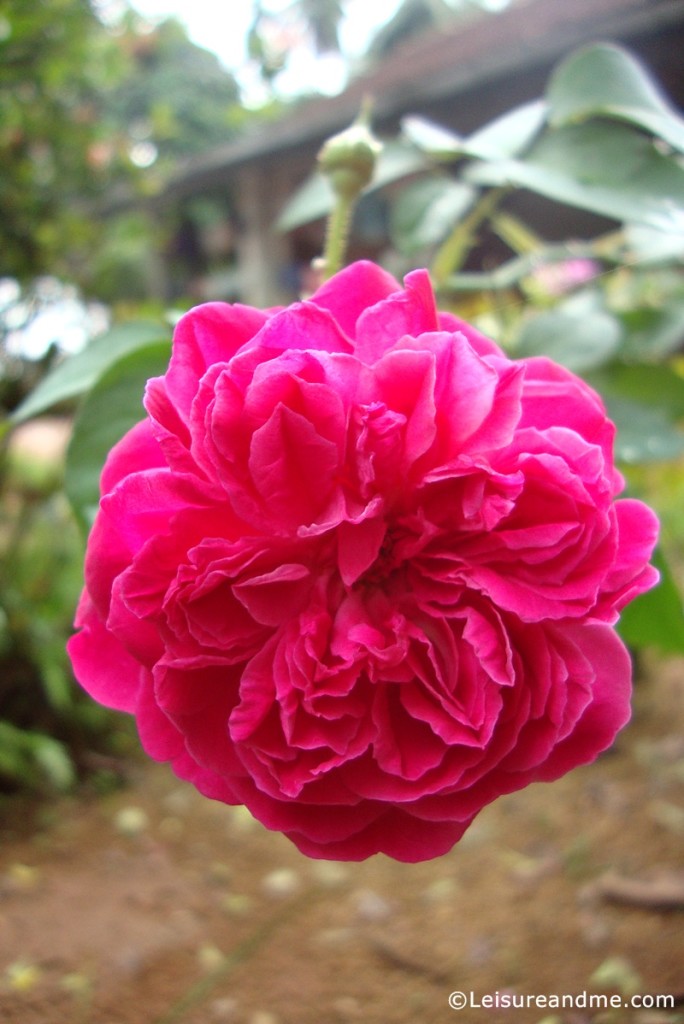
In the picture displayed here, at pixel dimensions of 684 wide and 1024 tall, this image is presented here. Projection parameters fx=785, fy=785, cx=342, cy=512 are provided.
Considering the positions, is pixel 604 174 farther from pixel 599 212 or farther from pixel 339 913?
pixel 339 913

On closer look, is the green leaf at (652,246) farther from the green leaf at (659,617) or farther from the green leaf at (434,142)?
the green leaf at (659,617)

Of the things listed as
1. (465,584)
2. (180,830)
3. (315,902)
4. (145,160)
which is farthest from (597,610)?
(145,160)

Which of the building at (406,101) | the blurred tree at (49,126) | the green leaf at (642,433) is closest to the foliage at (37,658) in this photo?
the blurred tree at (49,126)

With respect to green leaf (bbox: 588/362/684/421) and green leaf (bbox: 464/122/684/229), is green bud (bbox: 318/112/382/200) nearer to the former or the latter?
green leaf (bbox: 464/122/684/229)

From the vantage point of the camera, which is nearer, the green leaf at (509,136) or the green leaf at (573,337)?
the green leaf at (509,136)

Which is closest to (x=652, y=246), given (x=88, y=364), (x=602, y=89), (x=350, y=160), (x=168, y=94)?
(x=602, y=89)

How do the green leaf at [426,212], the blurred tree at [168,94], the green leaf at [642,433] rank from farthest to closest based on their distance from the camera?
the blurred tree at [168,94] < the green leaf at [426,212] < the green leaf at [642,433]
